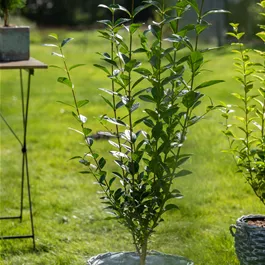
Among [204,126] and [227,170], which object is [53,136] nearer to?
[204,126]

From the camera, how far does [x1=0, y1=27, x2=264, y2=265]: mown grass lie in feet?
13.1

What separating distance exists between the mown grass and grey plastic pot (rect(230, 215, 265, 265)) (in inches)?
24.5

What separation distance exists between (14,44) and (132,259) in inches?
57.1

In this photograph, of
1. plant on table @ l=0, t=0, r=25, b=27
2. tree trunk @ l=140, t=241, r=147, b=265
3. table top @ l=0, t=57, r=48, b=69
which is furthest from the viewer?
plant on table @ l=0, t=0, r=25, b=27

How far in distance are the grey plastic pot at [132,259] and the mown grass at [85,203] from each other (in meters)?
0.76

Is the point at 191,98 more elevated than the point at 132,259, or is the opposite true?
the point at 191,98

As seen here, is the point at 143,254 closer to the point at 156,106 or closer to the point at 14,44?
the point at 156,106

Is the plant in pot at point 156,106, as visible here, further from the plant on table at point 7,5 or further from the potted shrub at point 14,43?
the plant on table at point 7,5

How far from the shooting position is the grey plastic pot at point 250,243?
297cm

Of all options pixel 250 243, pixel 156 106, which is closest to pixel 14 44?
pixel 156 106

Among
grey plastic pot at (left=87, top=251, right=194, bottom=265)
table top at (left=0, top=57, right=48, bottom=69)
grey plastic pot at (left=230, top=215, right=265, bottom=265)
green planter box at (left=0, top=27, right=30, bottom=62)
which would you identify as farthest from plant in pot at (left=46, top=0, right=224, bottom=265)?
green planter box at (left=0, top=27, right=30, bottom=62)

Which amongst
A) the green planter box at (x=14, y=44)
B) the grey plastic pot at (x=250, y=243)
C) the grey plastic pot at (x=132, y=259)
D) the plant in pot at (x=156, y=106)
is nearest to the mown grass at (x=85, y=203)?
the grey plastic pot at (x=250, y=243)

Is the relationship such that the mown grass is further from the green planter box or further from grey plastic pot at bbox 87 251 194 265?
the green planter box

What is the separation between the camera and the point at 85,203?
498 centimetres
